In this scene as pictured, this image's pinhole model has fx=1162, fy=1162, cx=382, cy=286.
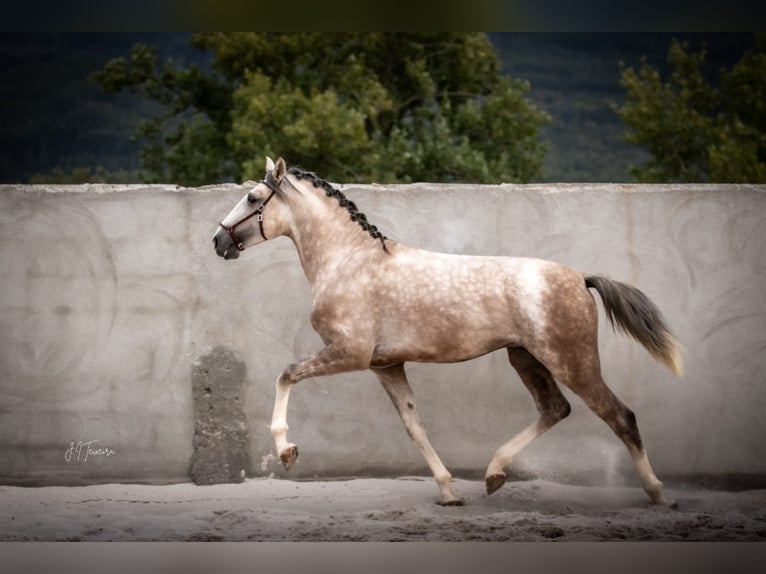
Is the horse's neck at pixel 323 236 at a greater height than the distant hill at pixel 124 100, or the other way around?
the distant hill at pixel 124 100

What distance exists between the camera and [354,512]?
6.23m

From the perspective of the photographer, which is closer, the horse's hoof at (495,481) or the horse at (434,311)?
the horse at (434,311)

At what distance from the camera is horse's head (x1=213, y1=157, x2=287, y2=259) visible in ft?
19.9

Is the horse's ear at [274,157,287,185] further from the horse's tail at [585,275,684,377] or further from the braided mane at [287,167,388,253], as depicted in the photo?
the horse's tail at [585,275,684,377]

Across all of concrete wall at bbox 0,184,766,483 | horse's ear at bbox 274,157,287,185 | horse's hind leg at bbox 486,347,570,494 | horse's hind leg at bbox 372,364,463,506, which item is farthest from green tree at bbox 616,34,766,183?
horse's ear at bbox 274,157,287,185

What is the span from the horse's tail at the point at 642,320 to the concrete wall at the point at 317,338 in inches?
31.1

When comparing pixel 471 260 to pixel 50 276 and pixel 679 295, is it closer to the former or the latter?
pixel 679 295

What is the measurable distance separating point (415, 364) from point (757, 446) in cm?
209

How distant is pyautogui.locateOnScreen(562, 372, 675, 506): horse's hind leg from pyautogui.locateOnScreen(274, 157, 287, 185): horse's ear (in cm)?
181

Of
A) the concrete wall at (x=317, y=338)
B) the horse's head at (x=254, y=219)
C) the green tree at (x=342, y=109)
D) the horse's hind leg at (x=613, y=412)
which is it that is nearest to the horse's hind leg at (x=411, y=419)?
the concrete wall at (x=317, y=338)

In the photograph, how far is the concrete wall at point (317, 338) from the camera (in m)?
6.92

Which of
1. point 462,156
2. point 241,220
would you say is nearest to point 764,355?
point 241,220

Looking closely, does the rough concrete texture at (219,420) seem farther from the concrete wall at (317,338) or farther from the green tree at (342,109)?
the green tree at (342,109)

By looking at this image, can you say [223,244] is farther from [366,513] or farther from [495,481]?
[495,481]
